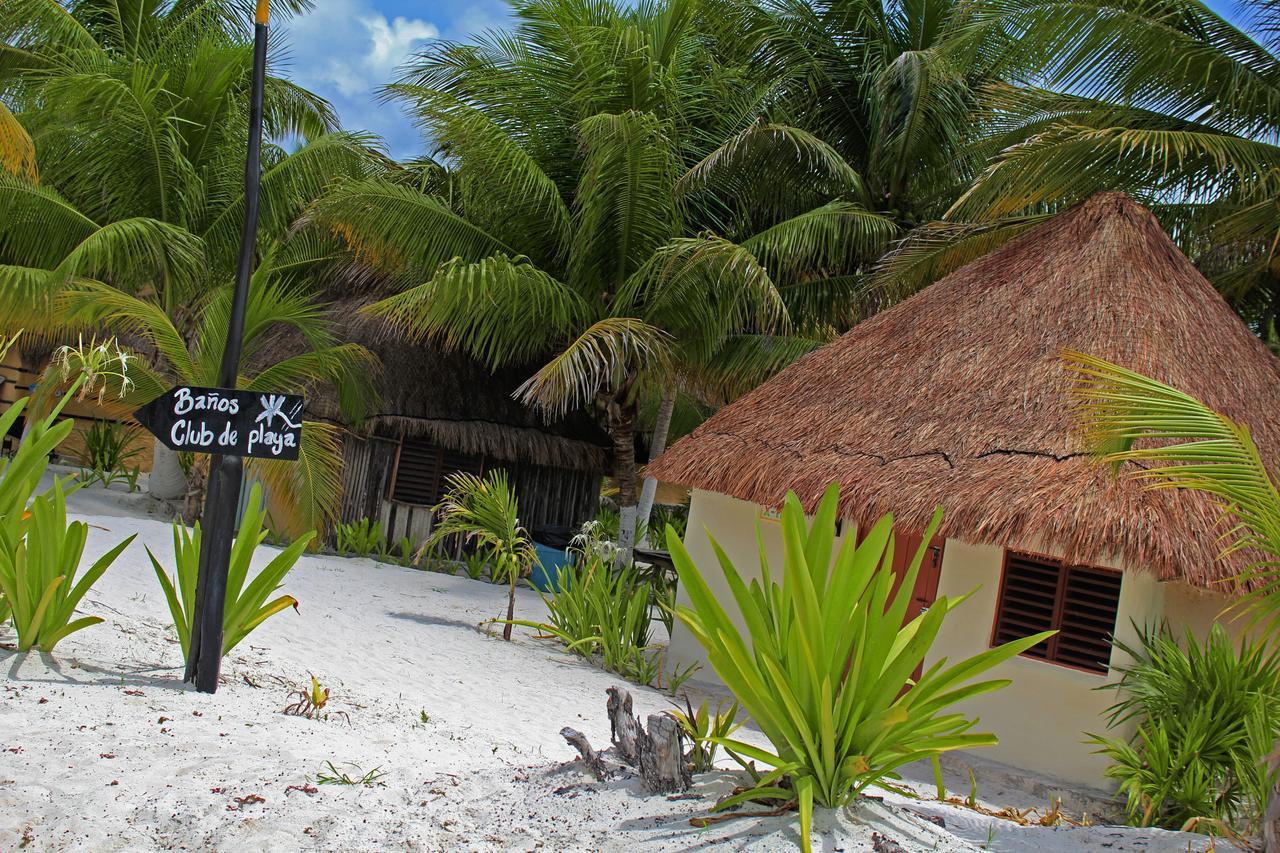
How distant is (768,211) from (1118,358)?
6450mm

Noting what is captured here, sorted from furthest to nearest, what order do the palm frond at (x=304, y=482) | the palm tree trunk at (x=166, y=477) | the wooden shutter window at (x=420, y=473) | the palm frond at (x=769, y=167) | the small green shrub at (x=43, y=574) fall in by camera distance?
the wooden shutter window at (x=420, y=473), the palm tree trunk at (x=166, y=477), the palm frond at (x=769, y=167), the palm frond at (x=304, y=482), the small green shrub at (x=43, y=574)

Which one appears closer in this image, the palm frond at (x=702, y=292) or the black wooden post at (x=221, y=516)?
the black wooden post at (x=221, y=516)

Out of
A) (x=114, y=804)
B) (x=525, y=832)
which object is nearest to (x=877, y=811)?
(x=525, y=832)

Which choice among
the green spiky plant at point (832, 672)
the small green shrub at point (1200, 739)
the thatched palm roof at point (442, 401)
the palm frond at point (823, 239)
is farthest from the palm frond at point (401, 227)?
the green spiky plant at point (832, 672)

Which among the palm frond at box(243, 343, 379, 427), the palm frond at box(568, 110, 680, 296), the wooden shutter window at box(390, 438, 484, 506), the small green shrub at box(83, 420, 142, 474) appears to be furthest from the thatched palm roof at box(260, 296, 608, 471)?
the palm frond at box(568, 110, 680, 296)

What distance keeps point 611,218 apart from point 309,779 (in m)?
8.58

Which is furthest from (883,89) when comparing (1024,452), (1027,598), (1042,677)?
(1042,677)

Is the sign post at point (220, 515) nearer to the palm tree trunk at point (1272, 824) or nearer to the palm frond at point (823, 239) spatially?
the palm tree trunk at point (1272, 824)

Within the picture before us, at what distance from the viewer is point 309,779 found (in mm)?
3910

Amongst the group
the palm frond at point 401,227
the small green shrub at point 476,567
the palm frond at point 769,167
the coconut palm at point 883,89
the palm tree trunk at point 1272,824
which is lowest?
the small green shrub at point 476,567

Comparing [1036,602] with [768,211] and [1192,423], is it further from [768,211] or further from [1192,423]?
[768,211]

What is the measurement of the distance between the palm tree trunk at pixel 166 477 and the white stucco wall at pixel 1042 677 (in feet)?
27.3

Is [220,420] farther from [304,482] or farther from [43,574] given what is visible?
[304,482]

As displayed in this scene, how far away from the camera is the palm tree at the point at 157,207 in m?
10.2
